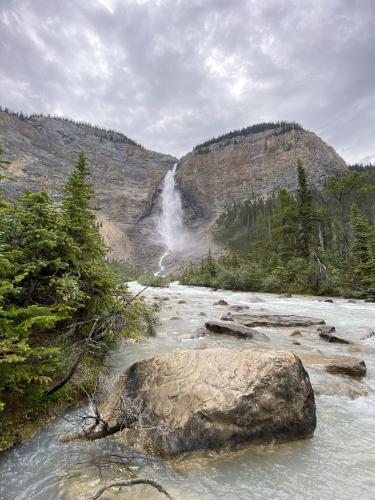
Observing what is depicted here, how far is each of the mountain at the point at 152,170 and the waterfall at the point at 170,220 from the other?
118 inches

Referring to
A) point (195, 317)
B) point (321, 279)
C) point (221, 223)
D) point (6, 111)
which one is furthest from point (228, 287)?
point (6, 111)

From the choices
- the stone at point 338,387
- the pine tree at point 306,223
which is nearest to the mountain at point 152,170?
the pine tree at point 306,223

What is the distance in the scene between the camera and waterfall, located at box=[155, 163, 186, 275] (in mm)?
124925

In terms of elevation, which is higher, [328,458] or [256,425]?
[256,425]

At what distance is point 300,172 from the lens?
136 ft

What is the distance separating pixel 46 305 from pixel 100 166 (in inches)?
6438

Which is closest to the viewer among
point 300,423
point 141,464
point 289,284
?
point 141,464

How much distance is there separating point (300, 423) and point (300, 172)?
41.2 metres

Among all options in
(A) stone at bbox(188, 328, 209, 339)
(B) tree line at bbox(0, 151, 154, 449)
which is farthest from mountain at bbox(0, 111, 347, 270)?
(B) tree line at bbox(0, 151, 154, 449)

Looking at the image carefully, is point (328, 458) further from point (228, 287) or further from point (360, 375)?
point (228, 287)

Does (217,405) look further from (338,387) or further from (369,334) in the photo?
(369,334)

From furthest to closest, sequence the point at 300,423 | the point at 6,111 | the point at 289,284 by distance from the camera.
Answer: the point at 6,111, the point at 289,284, the point at 300,423

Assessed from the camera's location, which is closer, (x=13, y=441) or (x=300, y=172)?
(x=13, y=441)

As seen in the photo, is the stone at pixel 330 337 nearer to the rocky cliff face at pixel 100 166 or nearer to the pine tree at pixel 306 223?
the pine tree at pixel 306 223
